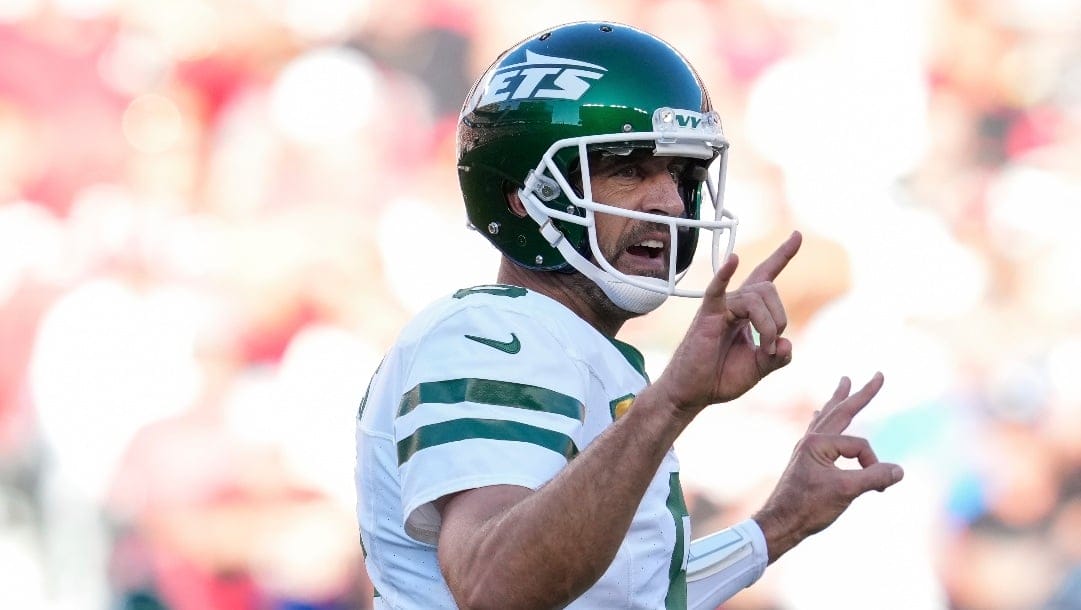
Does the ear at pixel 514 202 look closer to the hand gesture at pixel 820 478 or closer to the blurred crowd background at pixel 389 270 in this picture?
the hand gesture at pixel 820 478

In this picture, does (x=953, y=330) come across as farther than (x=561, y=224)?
Yes

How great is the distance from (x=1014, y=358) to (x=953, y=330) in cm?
20

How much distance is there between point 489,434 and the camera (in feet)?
4.59

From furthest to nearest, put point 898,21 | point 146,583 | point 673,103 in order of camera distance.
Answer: point 898,21 < point 146,583 < point 673,103

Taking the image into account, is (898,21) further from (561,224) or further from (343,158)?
(561,224)

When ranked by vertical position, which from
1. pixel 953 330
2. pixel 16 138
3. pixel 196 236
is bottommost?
pixel 953 330

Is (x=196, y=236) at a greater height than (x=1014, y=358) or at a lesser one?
greater

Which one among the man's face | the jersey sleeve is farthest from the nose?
the jersey sleeve

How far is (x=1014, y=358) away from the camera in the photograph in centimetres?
434

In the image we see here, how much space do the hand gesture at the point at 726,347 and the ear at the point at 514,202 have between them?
0.51 metres

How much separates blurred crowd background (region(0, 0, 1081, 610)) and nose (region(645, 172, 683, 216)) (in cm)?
250

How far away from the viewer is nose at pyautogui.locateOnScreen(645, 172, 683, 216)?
1.74 m

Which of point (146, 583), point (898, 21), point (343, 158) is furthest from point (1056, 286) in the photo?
point (146, 583)

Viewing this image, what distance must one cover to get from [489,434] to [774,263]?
1.07ft
